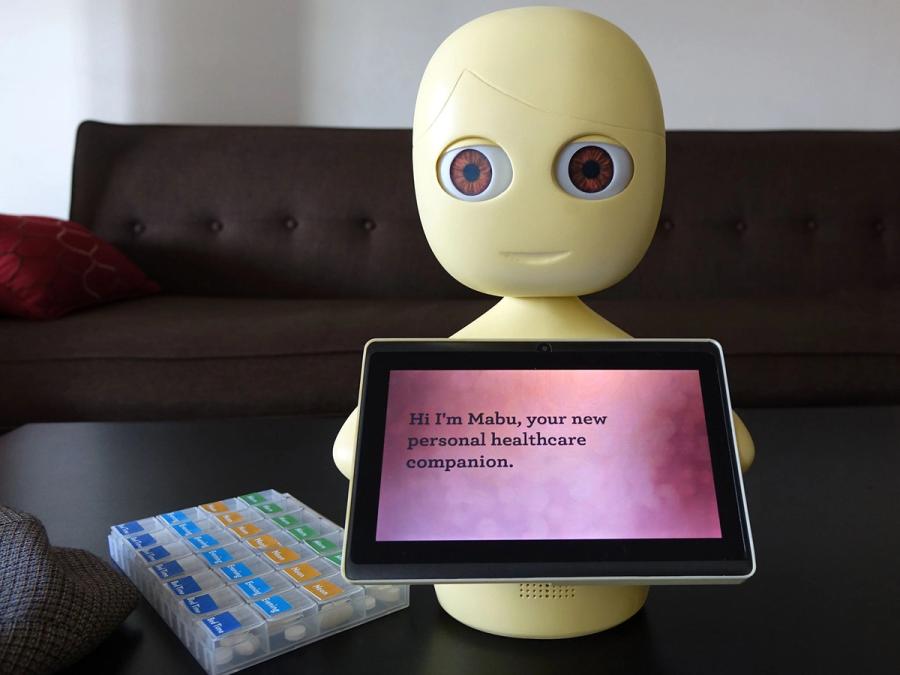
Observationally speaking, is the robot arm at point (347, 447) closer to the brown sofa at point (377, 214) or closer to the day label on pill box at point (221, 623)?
the day label on pill box at point (221, 623)

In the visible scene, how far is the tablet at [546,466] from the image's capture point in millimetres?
427

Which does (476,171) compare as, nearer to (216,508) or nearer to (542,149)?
(542,149)

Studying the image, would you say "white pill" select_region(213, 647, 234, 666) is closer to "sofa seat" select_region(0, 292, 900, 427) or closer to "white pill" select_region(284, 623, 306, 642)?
"white pill" select_region(284, 623, 306, 642)

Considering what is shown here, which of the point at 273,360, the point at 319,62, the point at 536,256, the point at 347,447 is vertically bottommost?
the point at 273,360

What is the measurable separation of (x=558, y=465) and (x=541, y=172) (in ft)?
0.58

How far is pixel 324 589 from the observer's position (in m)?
0.49

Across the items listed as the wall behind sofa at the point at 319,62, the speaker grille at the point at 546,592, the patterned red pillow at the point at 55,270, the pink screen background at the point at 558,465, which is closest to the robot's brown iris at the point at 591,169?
the pink screen background at the point at 558,465

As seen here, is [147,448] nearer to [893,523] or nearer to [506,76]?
[506,76]

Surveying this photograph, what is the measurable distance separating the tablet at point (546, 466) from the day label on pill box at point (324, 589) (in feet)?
0.24

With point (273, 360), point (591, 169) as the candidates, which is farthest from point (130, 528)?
point (273, 360)

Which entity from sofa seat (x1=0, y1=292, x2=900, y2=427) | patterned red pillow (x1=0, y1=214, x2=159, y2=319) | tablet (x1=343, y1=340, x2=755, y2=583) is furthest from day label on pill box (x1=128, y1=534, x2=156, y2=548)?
patterned red pillow (x1=0, y1=214, x2=159, y2=319)

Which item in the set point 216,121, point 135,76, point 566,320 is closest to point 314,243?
point 216,121

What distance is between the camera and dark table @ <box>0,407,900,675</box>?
1.48 feet

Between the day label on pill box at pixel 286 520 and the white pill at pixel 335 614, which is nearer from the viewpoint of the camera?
the white pill at pixel 335 614
